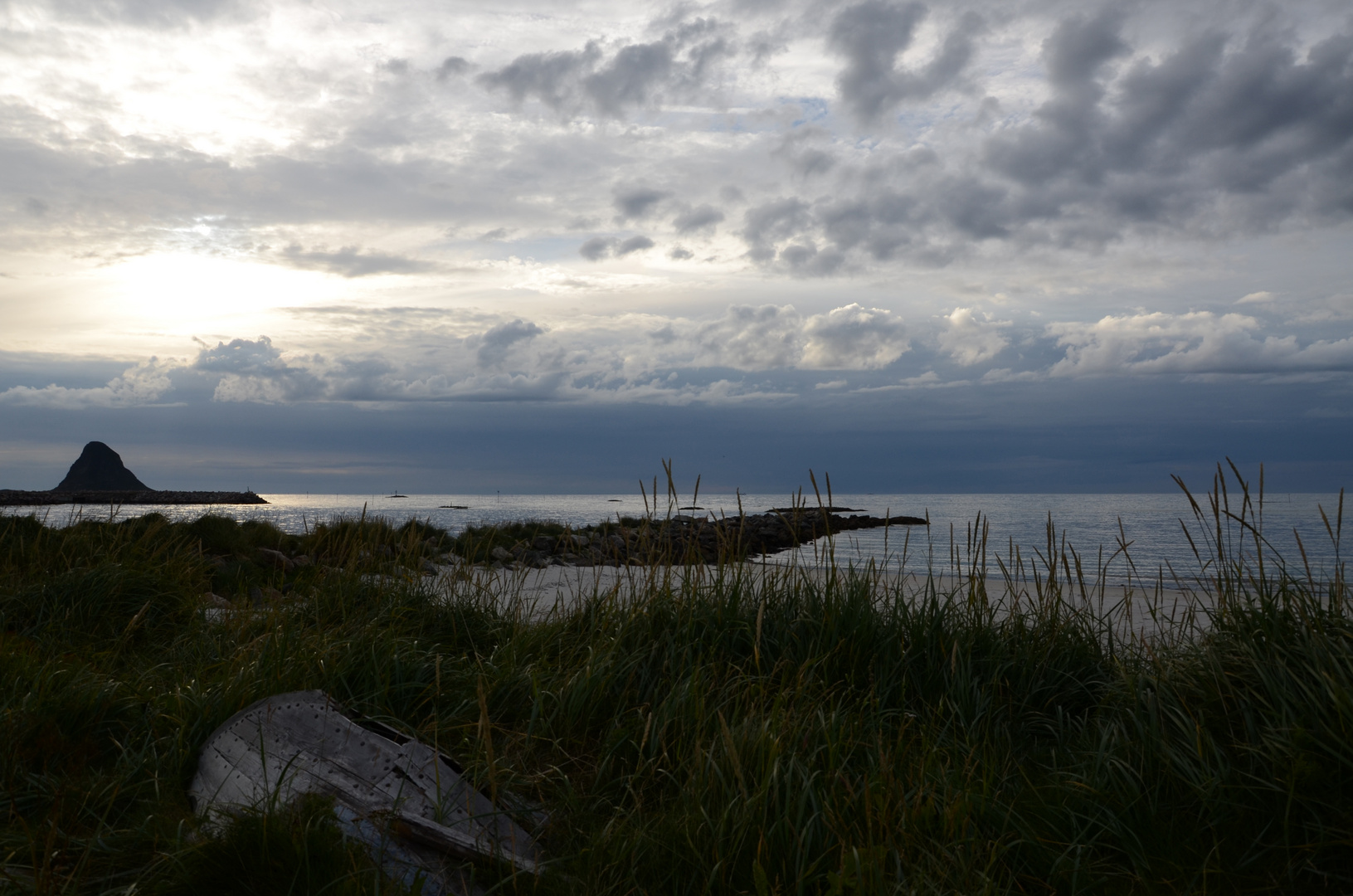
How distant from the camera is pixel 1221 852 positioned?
108 inches

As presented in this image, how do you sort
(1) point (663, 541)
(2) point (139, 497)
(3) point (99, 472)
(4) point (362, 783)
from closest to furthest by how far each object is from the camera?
(4) point (362, 783) < (1) point (663, 541) < (2) point (139, 497) < (3) point (99, 472)

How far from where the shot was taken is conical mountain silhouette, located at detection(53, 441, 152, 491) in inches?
3031

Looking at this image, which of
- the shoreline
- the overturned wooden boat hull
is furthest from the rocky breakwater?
the shoreline

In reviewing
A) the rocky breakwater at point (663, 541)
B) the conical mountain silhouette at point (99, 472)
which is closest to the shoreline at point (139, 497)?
the conical mountain silhouette at point (99, 472)

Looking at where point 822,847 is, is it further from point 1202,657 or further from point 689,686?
point 1202,657

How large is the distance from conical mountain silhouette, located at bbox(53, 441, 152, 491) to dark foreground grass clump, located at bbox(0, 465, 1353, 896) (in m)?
85.5

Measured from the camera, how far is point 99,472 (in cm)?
7994

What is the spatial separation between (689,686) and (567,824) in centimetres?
92

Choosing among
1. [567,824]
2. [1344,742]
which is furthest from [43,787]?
[1344,742]

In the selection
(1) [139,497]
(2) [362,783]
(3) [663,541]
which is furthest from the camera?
(1) [139,497]

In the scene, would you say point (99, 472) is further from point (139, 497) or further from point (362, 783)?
point (362, 783)

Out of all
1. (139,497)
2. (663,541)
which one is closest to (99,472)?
(139,497)

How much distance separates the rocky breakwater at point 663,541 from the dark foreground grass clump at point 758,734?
285mm

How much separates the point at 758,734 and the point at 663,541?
2.56m
